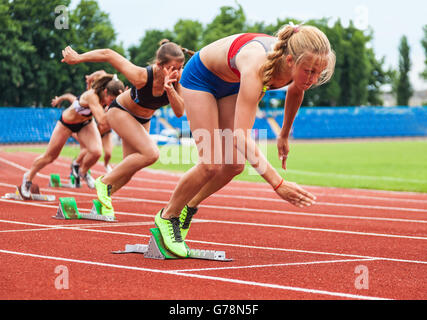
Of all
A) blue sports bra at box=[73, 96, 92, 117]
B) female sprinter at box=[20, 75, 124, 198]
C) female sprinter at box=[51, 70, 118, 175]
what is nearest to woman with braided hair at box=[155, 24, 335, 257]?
female sprinter at box=[20, 75, 124, 198]

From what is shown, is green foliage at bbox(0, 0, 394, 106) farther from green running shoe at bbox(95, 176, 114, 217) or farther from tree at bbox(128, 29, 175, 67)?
tree at bbox(128, 29, 175, 67)

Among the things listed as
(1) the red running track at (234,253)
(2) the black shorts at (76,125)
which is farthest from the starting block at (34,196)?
(2) the black shorts at (76,125)

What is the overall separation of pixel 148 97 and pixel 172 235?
267 cm

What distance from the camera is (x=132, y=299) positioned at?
452 centimetres

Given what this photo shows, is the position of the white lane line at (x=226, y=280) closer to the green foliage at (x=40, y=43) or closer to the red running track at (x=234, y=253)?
the red running track at (x=234, y=253)

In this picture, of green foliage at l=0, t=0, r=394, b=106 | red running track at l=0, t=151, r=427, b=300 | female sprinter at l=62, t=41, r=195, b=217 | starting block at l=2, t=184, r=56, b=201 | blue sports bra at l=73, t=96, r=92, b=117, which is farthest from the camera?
green foliage at l=0, t=0, r=394, b=106

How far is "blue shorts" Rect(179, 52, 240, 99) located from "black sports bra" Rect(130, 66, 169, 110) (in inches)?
86.8

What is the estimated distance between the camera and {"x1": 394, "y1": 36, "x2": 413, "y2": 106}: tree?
89.5 m

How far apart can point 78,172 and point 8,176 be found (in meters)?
3.45

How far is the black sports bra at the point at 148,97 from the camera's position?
8.21 meters

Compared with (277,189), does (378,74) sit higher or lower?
higher

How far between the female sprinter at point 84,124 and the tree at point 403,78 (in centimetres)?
7974
